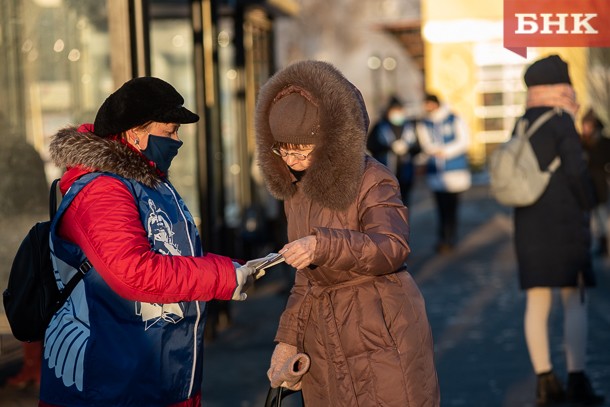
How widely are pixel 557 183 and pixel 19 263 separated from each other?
365 centimetres

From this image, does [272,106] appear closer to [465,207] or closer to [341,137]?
[341,137]

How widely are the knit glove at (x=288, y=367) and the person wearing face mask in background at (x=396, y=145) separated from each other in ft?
33.0

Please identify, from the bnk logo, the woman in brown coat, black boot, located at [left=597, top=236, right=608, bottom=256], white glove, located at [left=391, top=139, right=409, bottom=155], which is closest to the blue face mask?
the woman in brown coat

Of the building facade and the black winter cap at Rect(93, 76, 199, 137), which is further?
the building facade

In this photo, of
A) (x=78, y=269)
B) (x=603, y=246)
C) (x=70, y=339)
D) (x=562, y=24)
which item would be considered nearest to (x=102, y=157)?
(x=78, y=269)

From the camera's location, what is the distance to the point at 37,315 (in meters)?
3.70

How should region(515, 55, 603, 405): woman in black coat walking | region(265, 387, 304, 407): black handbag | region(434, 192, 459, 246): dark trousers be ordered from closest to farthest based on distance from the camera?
region(265, 387, 304, 407): black handbag, region(515, 55, 603, 405): woman in black coat walking, region(434, 192, 459, 246): dark trousers

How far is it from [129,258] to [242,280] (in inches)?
13.6

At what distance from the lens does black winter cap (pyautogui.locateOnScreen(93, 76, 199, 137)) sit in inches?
147

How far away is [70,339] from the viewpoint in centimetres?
367

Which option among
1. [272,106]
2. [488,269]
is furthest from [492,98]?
[272,106]

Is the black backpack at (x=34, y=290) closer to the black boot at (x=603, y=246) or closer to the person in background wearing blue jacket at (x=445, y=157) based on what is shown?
the black boot at (x=603, y=246)

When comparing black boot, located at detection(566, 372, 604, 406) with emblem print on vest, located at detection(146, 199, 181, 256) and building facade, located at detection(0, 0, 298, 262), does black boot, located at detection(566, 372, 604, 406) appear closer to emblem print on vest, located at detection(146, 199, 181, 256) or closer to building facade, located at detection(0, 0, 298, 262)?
building facade, located at detection(0, 0, 298, 262)

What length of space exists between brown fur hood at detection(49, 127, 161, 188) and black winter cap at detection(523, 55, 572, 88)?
125 inches
